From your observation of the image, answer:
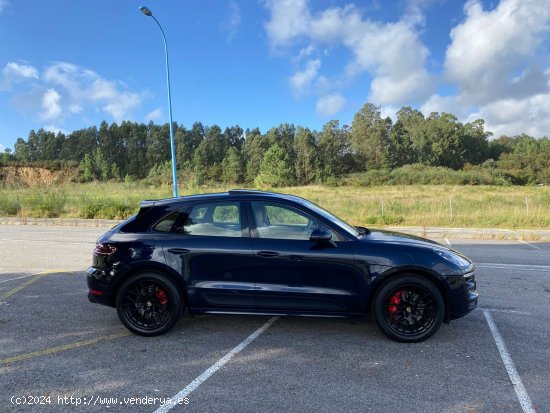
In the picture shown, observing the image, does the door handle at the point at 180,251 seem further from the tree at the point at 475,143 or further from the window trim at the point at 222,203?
the tree at the point at 475,143

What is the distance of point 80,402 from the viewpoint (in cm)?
310

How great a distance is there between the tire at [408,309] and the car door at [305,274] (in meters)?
0.31

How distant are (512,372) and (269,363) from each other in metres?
2.18

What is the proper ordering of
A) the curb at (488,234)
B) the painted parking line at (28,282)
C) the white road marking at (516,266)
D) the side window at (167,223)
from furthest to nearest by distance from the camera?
the curb at (488,234), the white road marking at (516,266), the painted parking line at (28,282), the side window at (167,223)

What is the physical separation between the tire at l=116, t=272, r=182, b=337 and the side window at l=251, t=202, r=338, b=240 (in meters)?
1.18

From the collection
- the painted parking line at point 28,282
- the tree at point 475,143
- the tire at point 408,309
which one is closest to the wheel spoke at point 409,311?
the tire at point 408,309

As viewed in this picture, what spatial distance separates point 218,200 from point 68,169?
251ft

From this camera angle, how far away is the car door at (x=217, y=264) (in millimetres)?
4285

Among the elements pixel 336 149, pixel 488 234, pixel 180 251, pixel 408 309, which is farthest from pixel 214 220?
pixel 336 149

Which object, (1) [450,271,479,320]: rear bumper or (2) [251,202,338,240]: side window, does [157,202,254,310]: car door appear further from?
(1) [450,271,479,320]: rear bumper

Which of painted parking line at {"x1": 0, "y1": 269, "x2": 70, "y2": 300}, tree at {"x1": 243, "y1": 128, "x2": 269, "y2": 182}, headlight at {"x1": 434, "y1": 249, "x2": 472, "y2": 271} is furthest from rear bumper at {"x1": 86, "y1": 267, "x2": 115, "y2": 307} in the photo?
tree at {"x1": 243, "y1": 128, "x2": 269, "y2": 182}

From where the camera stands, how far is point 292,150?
93.9 metres

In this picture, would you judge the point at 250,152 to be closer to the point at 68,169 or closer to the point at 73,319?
the point at 68,169

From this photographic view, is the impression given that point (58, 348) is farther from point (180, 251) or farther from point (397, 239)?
point (397, 239)
